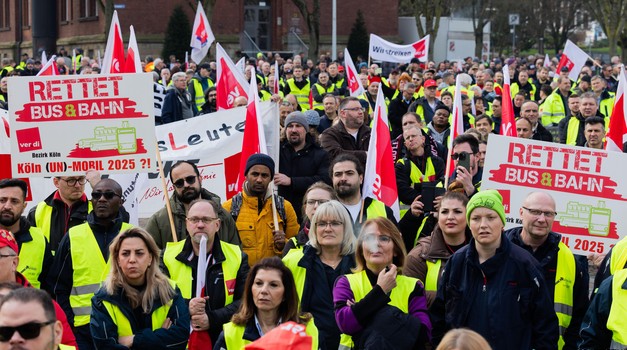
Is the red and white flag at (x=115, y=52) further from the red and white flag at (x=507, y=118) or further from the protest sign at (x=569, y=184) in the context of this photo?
the protest sign at (x=569, y=184)

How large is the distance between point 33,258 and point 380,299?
7.71 ft

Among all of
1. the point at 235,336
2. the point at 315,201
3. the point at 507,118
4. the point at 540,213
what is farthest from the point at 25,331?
the point at 507,118

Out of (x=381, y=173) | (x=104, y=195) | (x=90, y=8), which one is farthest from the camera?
(x=90, y=8)

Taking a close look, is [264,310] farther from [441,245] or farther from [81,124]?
[81,124]

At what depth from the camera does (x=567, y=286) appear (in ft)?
21.2

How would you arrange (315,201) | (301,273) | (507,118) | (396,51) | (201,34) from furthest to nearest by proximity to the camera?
(396,51) → (201,34) → (507,118) → (315,201) → (301,273)

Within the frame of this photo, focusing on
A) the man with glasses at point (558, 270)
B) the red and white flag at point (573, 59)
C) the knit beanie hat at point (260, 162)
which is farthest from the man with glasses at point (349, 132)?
the red and white flag at point (573, 59)

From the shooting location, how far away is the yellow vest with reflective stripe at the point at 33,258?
22.5 feet

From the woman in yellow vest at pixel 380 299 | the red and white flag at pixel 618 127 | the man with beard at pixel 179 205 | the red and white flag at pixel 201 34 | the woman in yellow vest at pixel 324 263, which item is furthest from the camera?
the red and white flag at pixel 201 34

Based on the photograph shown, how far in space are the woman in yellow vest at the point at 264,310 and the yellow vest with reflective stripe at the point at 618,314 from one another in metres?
1.52

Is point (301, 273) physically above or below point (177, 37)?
below

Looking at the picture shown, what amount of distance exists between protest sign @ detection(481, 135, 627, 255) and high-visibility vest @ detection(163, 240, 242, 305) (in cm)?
199

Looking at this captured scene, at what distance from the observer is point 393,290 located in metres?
Answer: 6.02

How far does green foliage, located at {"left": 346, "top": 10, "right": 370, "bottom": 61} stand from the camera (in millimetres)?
47469
